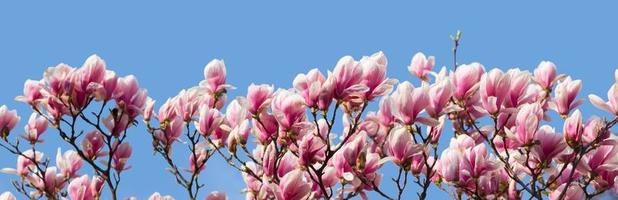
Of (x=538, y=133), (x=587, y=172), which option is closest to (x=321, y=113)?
(x=538, y=133)

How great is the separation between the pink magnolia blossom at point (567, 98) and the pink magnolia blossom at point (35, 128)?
3.24 metres

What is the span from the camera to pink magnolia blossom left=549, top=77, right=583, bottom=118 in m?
4.91

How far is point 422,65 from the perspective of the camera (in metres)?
5.81

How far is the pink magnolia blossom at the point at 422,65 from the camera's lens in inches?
229

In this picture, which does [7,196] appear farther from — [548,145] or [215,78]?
[548,145]

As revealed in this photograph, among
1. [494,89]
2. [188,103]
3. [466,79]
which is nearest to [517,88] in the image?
[494,89]

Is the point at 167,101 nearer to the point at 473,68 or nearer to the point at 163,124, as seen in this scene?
the point at 163,124

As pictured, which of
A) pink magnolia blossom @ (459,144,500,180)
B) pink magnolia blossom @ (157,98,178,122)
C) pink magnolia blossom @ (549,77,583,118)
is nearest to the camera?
pink magnolia blossom @ (459,144,500,180)

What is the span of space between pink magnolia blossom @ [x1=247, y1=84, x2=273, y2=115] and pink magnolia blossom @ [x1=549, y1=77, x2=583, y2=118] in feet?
5.12

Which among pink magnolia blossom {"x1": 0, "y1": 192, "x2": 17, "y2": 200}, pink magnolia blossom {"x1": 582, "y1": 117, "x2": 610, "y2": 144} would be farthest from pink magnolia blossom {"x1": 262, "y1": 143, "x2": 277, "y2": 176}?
pink magnolia blossom {"x1": 0, "y1": 192, "x2": 17, "y2": 200}

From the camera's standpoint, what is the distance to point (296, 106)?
4.73 meters

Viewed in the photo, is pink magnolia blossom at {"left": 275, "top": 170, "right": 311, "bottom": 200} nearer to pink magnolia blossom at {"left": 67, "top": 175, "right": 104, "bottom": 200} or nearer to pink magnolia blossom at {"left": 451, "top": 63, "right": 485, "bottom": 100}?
pink magnolia blossom at {"left": 451, "top": 63, "right": 485, "bottom": 100}

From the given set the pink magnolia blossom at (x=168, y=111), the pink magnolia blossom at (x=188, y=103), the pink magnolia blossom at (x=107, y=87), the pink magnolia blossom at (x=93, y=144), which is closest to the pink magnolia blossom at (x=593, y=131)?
the pink magnolia blossom at (x=188, y=103)

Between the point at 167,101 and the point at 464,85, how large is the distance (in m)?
1.91
